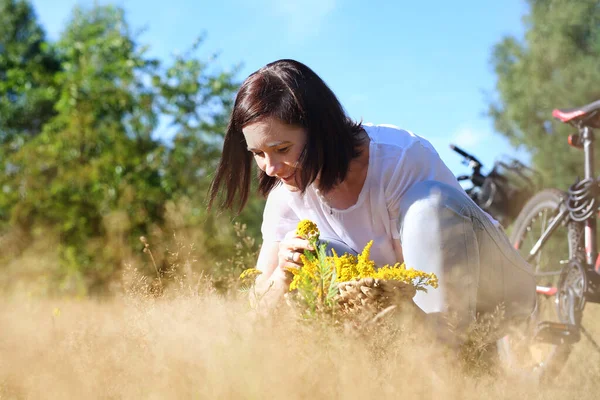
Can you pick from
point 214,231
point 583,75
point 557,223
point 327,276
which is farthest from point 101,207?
point 583,75

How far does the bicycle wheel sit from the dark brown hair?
3.27 feet

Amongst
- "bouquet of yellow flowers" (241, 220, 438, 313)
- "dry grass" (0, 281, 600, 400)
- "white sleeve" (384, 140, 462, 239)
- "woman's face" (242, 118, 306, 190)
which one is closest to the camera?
"dry grass" (0, 281, 600, 400)

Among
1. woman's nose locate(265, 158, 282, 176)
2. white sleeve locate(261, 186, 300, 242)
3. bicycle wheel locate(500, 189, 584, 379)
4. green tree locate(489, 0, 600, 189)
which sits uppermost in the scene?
green tree locate(489, 0, 600, 189)

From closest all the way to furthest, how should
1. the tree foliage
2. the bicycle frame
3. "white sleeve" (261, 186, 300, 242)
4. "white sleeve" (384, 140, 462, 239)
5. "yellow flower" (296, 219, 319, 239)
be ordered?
1. "yellow flower" (296, 219, 319, 239)
2. "white sleeve" (384, 140, 462, 239)
3. "white sleeve" (261, 186, 300, 242)
4. the bicycle frame
5. the tree foliage

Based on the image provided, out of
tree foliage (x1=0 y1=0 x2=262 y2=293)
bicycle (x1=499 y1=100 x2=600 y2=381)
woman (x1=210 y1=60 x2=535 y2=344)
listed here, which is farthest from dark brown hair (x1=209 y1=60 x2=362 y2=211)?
tree foliage (x1=0 y1=0 x2=262 y2=293)

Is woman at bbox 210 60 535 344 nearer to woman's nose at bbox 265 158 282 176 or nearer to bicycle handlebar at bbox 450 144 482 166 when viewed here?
woman's nose at bbox 265 158 282 176

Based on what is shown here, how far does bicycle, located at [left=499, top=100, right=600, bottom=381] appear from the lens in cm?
312

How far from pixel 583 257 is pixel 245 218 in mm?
4746

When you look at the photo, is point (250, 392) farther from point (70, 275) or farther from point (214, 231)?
point (70, 275)

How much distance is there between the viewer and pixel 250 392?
4.74 feet

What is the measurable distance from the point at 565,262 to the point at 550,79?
11.4m

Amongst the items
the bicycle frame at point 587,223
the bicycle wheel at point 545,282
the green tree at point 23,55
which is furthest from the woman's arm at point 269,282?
the green tree at point 23,55

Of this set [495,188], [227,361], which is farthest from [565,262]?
[227,361]

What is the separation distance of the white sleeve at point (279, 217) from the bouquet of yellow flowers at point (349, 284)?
0.63 meters
